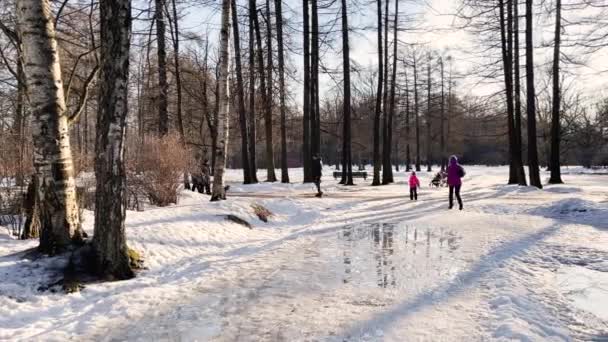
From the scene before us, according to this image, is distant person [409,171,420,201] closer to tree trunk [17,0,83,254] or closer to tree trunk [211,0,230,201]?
tree trunk [211,0,230,201]

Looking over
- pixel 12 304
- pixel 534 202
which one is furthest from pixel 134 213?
pixel 534 202

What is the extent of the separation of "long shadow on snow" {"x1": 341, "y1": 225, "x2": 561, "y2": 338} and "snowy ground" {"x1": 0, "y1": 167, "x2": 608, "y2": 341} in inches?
0.9

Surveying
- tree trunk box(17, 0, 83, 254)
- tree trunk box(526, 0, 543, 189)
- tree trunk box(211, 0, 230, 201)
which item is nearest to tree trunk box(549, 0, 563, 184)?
tree trunk box(526, 0, 543, 189)

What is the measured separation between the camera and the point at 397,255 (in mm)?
7910

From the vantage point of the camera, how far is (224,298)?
220 inches

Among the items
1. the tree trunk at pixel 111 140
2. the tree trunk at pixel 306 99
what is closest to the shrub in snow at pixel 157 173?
the tree trunk at pixel 111 140

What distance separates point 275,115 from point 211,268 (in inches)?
896

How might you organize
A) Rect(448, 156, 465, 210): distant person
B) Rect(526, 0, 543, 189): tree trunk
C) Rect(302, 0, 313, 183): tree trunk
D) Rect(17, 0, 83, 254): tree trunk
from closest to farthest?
Rect(17, 0, 83, 254): tree trunk → Rect(448, 156, 465, 210): distant person → Rect(526, 0, 543, 189): tree trunk → Rect(302, 0, 313, 183): tree trunk

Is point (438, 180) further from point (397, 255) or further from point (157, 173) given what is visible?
point (397, 255)

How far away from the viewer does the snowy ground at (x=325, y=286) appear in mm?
4480

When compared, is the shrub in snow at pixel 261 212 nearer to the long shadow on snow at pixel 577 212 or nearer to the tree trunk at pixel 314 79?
the long shadow on snow at pixel 577 212

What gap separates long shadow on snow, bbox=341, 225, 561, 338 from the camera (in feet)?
15.0

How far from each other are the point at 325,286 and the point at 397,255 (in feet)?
7.70

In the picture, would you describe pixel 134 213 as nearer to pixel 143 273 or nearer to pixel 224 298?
pixel 143 273
